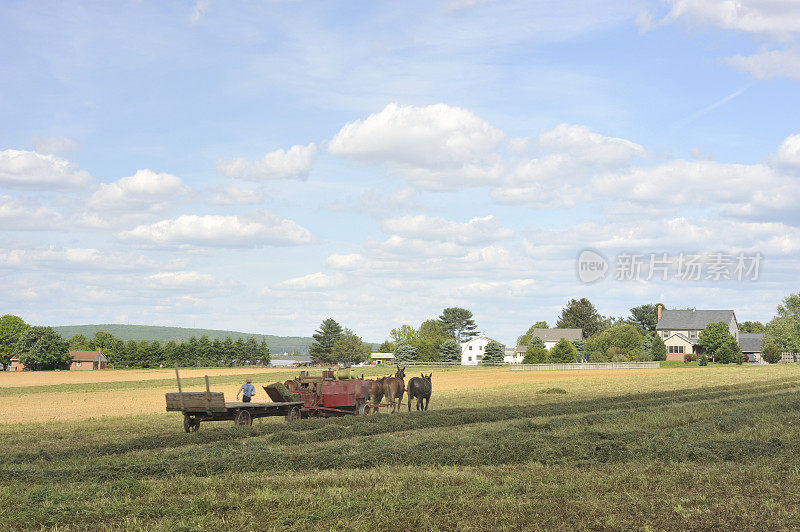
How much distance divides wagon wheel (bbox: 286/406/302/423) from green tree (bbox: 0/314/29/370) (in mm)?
136697

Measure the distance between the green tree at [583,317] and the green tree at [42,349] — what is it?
382ft

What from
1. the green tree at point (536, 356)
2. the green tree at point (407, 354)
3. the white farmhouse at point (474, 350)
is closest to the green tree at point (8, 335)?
the green tree at point (407, 354)

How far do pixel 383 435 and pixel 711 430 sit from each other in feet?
30.2

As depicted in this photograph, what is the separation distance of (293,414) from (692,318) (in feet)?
448

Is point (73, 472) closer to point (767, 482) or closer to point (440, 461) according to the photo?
point (440, 461)

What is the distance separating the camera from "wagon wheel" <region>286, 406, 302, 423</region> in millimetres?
25761

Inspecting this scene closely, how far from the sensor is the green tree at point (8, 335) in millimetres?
143000

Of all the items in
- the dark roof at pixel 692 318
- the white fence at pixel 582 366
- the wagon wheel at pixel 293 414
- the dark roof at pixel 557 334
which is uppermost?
the dark roof at pixel 692 318

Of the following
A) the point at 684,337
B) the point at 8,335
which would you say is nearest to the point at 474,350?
the point at 684,337

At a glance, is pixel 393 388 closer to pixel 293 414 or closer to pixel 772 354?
pixel 293 414

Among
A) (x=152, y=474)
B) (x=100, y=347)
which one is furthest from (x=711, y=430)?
(x=100, y=347)

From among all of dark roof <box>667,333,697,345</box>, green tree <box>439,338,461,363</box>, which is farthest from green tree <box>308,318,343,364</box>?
dark roof <box>667,333,697,345</box>

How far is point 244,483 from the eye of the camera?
12.9 metres

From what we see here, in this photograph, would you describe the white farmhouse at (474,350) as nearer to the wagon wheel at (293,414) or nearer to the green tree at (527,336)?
the green tree at (527,336)
